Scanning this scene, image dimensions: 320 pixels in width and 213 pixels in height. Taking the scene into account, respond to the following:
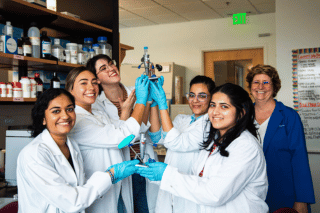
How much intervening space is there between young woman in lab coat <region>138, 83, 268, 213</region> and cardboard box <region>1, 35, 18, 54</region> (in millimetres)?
1234

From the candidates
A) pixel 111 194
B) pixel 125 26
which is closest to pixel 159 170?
pixel 111 194

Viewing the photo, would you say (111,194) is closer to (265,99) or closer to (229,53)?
(265,99)

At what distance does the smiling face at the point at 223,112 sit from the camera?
138cm

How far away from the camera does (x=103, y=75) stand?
6.15 feet

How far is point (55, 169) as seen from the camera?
1303mm

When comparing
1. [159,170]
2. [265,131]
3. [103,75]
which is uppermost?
[103,75]

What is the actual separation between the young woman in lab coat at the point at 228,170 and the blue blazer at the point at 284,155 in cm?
62

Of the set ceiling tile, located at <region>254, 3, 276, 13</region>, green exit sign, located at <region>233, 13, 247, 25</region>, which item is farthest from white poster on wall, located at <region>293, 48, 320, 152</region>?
green exit sign, located at <region>233, 13, 247, 25</region>

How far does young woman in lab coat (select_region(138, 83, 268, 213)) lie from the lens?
125cm

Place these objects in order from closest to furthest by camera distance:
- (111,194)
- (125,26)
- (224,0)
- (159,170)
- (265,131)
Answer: (159,170) < (111,194) < (265,131) < (224,0) < (125,26)

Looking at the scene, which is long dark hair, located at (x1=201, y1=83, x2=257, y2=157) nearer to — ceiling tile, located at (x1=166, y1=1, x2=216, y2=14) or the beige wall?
ceiling tile, located at (x1=166, y1=1, x2=216, y2=14)

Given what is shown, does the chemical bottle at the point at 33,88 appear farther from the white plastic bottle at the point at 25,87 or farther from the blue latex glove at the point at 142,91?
the blue latex glove at the point at 142,91

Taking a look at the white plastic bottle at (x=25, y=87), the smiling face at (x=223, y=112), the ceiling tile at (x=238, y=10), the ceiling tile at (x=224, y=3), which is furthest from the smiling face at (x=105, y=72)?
the ceiling tile at (x=238, y=10)

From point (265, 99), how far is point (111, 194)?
118 cm
